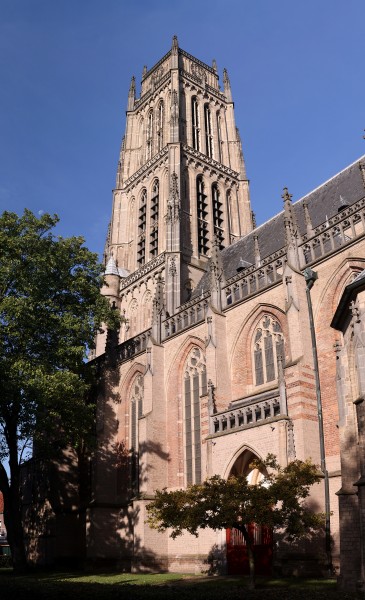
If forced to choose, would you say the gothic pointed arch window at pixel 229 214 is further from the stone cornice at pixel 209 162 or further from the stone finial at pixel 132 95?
the stone finial at pixel 132 95

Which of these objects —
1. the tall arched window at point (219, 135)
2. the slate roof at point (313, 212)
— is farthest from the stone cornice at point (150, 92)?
the slate roof at point (313, 212)

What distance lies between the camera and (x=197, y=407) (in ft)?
86.3

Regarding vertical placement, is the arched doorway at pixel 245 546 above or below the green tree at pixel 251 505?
below

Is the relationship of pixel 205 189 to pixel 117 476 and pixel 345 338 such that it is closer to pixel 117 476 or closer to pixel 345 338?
pixel 117 476

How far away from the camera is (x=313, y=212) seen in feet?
97.8

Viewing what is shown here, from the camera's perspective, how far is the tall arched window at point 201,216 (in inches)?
1581

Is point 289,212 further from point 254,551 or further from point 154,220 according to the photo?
point 154,220

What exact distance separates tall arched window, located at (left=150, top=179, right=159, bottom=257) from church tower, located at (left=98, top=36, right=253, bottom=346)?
0.08 metres

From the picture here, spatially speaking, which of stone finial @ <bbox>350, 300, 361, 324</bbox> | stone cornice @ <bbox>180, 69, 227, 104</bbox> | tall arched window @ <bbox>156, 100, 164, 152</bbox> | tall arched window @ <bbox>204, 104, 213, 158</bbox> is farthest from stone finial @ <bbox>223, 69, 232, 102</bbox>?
stone finial @ <bbox>350, 300, 361, 324</bbox>

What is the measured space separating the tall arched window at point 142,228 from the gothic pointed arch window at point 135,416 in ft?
43.0

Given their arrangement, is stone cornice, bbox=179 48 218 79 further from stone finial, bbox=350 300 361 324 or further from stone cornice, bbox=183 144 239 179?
stone finial, bbox=350 300 361 324

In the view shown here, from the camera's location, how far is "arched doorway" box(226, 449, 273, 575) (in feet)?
65.0

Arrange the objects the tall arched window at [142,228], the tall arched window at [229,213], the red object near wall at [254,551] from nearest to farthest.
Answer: the red object near wall at [254,551] → the tall arched window at [142,228] → the tall arched window at [229,213]

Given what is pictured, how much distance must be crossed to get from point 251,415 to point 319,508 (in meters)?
4.30
